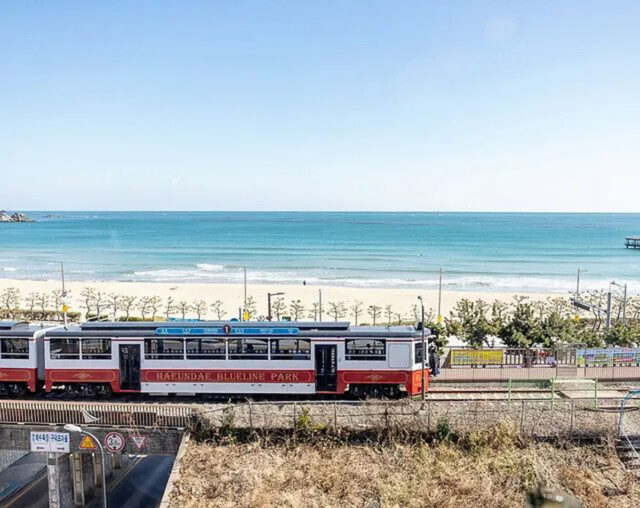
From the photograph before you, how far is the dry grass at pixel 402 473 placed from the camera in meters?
12.7

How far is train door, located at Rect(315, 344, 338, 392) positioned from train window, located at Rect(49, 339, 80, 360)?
823cm

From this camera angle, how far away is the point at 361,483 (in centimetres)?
1335

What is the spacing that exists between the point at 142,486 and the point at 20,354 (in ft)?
20.9

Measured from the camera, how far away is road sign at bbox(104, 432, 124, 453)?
15250 millimetres

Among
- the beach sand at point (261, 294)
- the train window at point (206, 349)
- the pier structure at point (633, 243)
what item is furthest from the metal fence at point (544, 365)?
the pier structure at point (633, 243)

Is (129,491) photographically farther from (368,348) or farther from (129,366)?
(368,348)

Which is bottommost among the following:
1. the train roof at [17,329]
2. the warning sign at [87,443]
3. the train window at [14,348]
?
the warning sign at [87,443]

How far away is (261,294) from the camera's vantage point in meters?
49.8

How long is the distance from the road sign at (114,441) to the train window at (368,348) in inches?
292

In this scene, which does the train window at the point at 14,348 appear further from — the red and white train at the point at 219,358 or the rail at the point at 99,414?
the rail at the point at 99,414

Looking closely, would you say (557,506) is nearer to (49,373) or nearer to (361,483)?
(361,483)

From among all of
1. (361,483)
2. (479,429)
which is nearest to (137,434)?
(361,483)

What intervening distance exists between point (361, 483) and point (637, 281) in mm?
59765

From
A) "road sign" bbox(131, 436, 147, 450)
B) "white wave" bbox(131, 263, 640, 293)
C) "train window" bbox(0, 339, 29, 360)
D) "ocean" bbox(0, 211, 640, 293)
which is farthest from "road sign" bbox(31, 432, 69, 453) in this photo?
"ocean" bbox(0, 211, 640, 293)
